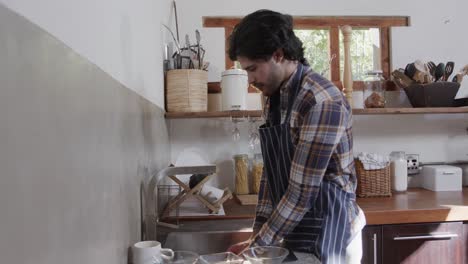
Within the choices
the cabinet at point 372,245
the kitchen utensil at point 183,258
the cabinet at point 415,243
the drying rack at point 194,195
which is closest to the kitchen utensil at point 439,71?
the cabinet at point 415,243

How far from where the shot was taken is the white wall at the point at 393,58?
242 cm

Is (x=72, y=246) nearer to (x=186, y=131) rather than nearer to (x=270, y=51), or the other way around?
(x=270, y=51)

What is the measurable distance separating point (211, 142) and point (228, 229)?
902 millimetres

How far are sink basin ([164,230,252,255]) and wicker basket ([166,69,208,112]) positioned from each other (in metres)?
0.76

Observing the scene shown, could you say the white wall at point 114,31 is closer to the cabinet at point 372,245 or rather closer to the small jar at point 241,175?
the small jar at point 241,175

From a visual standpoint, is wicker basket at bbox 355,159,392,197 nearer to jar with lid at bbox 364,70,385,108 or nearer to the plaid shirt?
jar with lid at bbox 364,70,385,108

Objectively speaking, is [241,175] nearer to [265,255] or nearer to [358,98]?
[358,98]

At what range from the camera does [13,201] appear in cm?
43

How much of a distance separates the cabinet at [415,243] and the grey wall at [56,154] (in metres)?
1.20

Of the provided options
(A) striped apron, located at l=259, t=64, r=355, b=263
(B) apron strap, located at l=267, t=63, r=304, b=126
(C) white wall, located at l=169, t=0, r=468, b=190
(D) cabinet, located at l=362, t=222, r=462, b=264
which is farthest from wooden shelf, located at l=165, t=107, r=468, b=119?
(A) striped apron, located at l=259, t=64, r=355, b=263

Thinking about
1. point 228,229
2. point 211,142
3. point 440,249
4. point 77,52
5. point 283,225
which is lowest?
point 440,249

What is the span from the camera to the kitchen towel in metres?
2.24

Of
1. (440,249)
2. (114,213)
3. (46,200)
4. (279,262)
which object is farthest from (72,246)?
(440,249)

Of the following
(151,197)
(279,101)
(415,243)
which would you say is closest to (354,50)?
(415,243)
